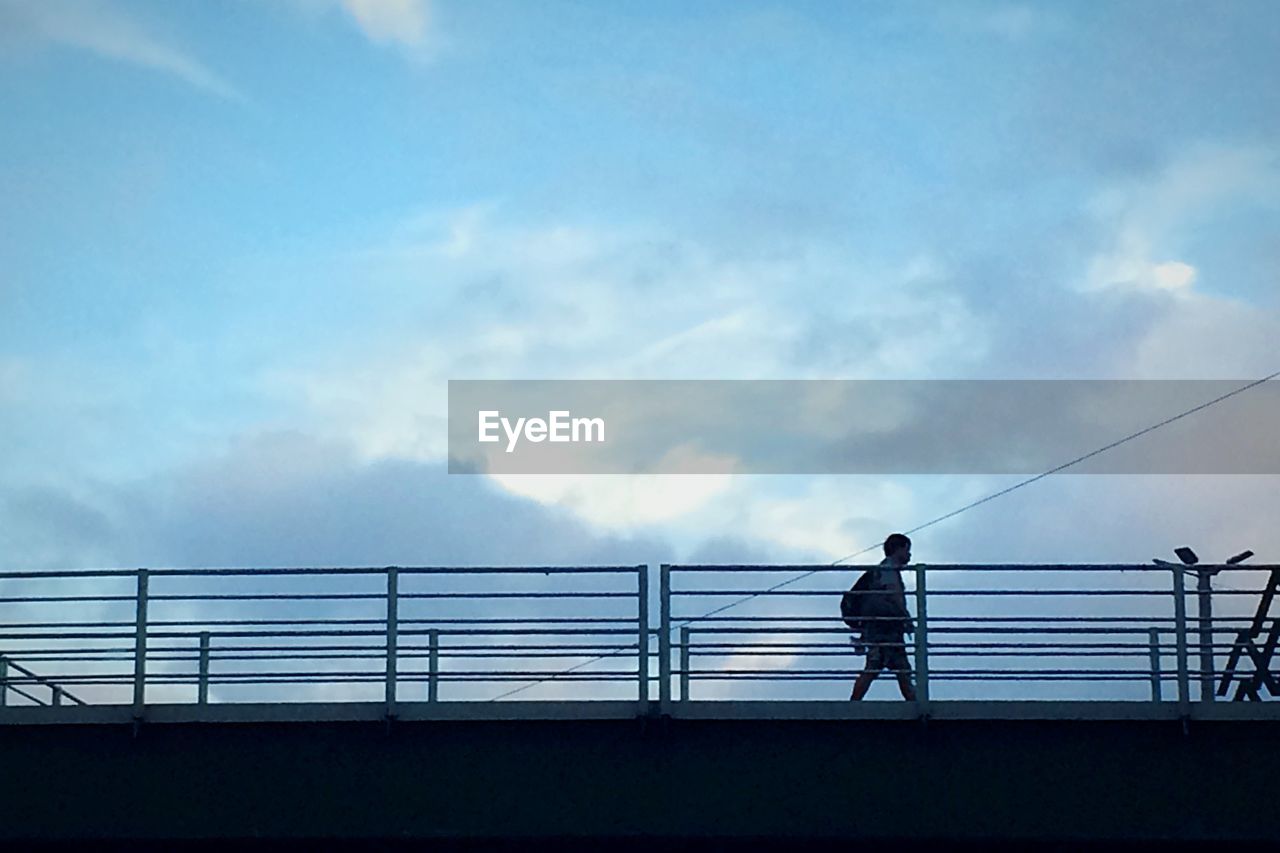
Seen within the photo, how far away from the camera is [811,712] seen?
64.6 feet

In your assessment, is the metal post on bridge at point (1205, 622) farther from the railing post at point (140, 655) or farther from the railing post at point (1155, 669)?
the railing post at point (140, 655)

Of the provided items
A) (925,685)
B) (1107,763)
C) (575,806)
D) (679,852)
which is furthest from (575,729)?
(1107,763)

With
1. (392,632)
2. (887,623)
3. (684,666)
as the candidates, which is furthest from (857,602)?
(392,632)

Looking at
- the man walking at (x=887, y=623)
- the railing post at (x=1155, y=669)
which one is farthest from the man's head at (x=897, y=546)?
the railing post at (x=1155, y=669)

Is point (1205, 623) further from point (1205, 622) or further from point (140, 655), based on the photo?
point (140, 655)

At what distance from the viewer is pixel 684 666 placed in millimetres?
19859

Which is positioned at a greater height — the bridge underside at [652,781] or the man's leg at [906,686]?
the man's leg at [906,686]

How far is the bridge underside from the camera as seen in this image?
19531 millimetres

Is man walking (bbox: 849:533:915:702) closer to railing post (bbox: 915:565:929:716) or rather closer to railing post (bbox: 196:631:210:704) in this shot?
railing post (bbox: 915:565:929:716)

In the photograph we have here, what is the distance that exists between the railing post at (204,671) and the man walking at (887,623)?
676 centimetres

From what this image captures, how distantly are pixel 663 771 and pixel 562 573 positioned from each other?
2262mm

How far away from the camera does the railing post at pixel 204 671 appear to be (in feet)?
66.9

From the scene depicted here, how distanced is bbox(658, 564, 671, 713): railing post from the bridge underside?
0.21m

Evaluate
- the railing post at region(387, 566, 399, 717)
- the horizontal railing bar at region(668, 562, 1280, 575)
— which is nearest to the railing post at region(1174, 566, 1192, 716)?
the horizontal railing bar at region(668, 562, 1280, 575)
